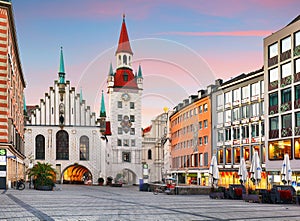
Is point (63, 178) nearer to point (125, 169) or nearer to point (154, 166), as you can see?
point (125, 169)

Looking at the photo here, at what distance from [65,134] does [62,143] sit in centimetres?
164

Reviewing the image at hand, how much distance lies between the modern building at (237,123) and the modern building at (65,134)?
26.2 metres

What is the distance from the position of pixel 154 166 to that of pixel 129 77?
725 inches

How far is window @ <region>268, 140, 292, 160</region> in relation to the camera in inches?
1844

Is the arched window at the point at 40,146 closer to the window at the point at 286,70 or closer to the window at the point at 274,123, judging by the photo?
the window at the point at 274,123

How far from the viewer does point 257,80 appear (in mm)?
54562

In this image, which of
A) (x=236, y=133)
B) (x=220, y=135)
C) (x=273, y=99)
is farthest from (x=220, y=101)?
(x=273, y=99)

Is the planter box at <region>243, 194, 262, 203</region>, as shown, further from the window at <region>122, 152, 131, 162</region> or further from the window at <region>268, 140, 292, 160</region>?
the window at <region>122, 152, 131, 162</region>

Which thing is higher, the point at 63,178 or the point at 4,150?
the point at 4,150

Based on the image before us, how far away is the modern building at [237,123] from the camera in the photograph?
54.0m

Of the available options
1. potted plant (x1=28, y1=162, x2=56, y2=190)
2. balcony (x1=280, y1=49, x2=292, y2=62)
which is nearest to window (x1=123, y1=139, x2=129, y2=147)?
potted plant (x1=28, y1=162, x2=56, y2=190)

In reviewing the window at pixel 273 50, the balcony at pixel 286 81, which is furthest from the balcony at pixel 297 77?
the window at pixel 273 50


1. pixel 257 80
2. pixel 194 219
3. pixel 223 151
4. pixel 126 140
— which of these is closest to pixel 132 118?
pixel 126 140

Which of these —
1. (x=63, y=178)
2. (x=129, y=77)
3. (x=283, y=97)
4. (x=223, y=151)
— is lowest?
(x=63, y=178)
